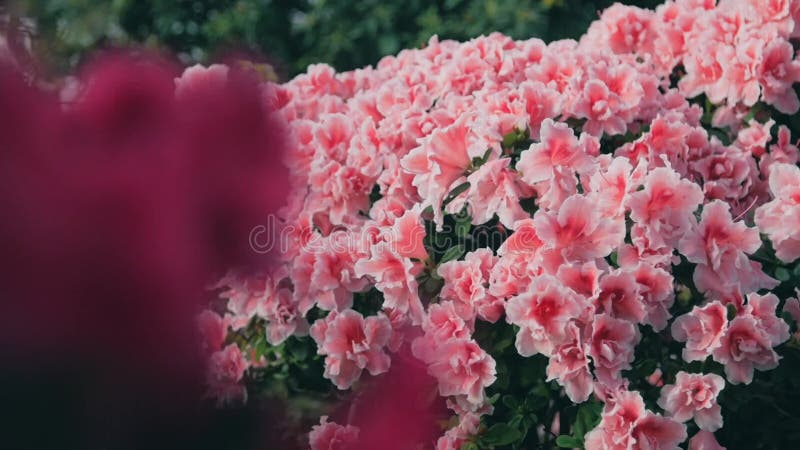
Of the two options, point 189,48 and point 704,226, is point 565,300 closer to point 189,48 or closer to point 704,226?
point 704,226

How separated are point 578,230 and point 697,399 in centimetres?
41

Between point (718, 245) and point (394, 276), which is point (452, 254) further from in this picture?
point (718, 245)

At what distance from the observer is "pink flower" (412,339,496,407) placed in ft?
5.92

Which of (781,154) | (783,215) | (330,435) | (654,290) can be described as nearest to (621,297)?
(654,290)

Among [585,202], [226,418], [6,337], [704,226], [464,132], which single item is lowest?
[704,226]

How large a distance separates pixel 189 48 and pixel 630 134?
3141mm

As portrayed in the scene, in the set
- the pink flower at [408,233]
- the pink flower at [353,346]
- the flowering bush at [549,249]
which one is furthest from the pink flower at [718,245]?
the pink flower at [353,346]

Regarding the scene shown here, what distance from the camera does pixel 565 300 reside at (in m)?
1.67

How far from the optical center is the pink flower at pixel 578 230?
1.69m

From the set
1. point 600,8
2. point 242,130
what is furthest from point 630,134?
point 600,8

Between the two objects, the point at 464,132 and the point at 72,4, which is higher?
the point at 72,4

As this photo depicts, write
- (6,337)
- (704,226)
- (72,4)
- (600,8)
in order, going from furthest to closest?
(72,4) < (600,8) < (704,226) < (6,337)

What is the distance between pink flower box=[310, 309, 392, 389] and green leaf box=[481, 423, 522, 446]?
0.83 ft

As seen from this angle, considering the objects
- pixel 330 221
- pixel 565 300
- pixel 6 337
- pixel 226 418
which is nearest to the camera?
pixel 6 337
